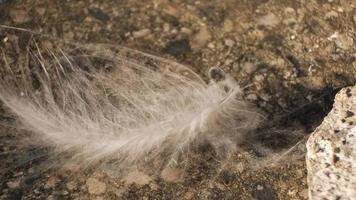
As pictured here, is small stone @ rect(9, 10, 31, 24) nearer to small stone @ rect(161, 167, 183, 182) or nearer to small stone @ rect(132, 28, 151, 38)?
small stone @ rect(132, 28, 151, 38)

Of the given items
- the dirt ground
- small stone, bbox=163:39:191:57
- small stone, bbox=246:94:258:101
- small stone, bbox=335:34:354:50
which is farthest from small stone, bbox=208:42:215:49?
small stone, bbox=335:34:354:50

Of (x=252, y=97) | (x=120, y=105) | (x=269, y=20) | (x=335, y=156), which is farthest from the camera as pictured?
(x=269, y=20)

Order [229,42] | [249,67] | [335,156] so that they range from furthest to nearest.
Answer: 1. [229,42]
2. [249,67]
3. [335,156]

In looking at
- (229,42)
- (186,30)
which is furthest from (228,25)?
(186,30)

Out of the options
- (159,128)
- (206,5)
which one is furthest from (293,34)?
(159,128)

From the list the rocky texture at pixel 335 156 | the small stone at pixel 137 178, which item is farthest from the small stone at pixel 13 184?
the rocky texture at pixel 335 156

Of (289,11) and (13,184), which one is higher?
(289,11)

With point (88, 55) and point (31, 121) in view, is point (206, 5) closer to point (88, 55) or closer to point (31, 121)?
point (88, 55)

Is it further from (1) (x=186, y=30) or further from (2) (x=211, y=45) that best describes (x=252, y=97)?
(1) (x=186, y=30)
